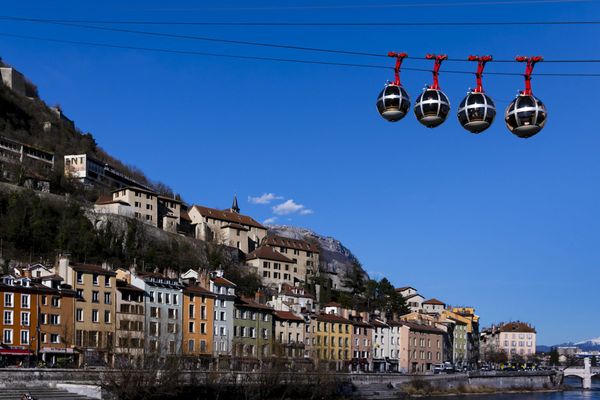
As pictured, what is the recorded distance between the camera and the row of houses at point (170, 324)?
65.4 meters

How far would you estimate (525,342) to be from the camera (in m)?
185

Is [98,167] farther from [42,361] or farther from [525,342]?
[525,342]

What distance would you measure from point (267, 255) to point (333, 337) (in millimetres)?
30852

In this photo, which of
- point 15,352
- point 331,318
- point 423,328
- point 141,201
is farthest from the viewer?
point 141,201

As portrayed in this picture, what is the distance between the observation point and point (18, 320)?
6506cm

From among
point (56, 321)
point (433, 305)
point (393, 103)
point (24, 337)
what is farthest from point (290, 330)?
point (393, 103)

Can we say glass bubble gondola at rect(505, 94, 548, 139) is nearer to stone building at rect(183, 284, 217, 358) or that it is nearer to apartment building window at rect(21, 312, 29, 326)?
apartment building window at rect(21, 312, 29, 326)

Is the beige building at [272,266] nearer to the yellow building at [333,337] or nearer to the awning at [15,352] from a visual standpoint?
the yellow building at [333,337]

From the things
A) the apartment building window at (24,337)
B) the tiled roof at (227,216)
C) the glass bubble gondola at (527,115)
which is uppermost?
the tiled roof at (227,216)

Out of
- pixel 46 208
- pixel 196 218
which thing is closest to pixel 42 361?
pixel 46 208

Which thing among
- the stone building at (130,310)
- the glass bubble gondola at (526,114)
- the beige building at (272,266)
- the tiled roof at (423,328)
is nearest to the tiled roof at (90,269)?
the stone building at (130,310)

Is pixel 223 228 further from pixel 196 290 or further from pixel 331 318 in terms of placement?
pixel 196 290

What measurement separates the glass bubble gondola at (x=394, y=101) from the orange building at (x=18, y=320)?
52123 mm

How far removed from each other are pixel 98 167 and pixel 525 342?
327 feet
